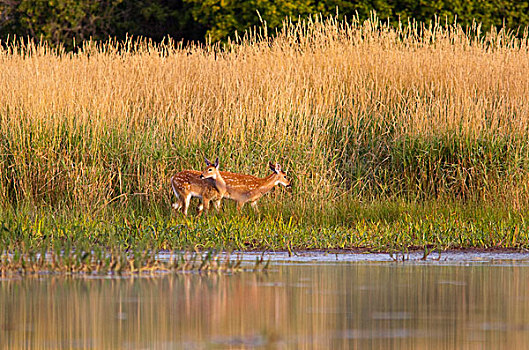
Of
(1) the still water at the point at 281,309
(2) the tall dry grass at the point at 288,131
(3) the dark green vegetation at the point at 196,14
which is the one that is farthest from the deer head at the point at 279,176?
(3) the dark green vegetation at the point at 196,14

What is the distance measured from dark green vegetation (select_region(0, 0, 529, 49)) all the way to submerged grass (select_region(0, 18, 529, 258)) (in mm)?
6755

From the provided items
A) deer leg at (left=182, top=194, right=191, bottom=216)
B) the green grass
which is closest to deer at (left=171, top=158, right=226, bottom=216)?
deer leg at (left=182, top=194, right=191, bottom=216)

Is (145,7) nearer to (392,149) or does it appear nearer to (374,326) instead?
(392,149)

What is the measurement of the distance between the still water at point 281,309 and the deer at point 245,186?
12.2 ft

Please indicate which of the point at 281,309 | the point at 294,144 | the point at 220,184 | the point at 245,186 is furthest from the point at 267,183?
the point at 281,309

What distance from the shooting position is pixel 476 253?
10.6m

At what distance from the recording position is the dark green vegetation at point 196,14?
2427cm

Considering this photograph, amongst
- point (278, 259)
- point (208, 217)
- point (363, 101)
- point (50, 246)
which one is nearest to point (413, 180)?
point (363, 101)

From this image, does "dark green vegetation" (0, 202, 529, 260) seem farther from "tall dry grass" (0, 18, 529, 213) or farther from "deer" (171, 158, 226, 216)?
"tall dry grass" (0, 18, 529, 213)

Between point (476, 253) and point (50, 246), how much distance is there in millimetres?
4204

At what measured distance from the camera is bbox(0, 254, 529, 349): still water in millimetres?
6012

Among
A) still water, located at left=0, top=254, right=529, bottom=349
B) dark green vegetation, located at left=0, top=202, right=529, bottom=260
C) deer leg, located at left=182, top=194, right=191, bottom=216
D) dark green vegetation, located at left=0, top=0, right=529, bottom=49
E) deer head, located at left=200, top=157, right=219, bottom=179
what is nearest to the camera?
still water, located at left=0, top=254, right=529, bottom=349

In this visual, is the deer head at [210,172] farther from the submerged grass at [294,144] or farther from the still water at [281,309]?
the still water at [281,309]

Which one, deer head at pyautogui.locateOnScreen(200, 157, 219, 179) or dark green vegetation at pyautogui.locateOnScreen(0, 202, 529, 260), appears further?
deer head at pyautogui.locateOnScreen(200, 157, 219, 179)
